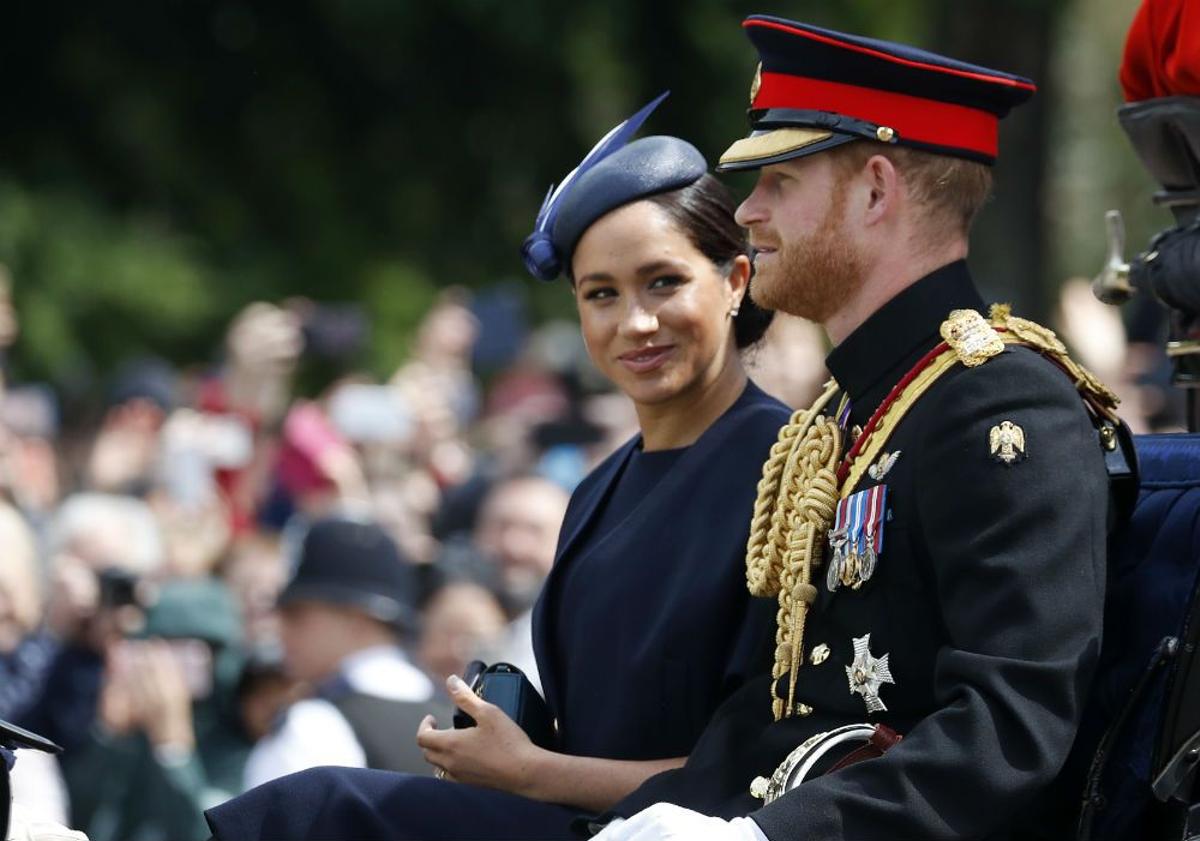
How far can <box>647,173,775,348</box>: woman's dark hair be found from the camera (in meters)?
4.27

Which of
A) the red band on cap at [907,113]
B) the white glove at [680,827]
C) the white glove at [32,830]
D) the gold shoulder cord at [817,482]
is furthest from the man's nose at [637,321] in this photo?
the white glove at [32,830]

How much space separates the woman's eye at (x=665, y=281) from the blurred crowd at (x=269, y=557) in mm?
405

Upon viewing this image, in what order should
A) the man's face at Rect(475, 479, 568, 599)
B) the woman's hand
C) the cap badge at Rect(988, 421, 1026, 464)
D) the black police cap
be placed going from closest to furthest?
the cap badge at Rect(988, 421, 1026, 464), the woman's hand, the black police cap, the man's face at Rect(475, 479, 568, 599)

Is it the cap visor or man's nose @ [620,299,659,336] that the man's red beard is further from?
man's nose @ [620,299,659,336]

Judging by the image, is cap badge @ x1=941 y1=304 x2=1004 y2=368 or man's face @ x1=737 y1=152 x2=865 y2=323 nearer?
cap badge @ x1=941 y1=304 x2=1004 y2=368

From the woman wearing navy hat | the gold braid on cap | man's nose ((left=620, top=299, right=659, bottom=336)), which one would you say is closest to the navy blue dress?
the woman wearing navy hat

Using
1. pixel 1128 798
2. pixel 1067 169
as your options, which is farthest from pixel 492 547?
pixel 1067 169

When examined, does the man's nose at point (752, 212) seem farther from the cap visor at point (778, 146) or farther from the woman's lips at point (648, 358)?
the woman's lips at point (648, 358)

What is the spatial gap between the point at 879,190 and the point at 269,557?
5.57 meters

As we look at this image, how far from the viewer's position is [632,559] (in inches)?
161

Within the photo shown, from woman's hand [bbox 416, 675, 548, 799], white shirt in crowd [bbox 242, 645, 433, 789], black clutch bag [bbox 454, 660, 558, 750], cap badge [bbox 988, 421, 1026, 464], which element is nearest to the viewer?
cap badge [bbox 988, 421, 1026, 464]

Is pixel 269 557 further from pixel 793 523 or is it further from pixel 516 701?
pixel 793 523

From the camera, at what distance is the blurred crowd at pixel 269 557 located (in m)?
6.63

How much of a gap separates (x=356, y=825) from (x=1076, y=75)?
21781 mm
